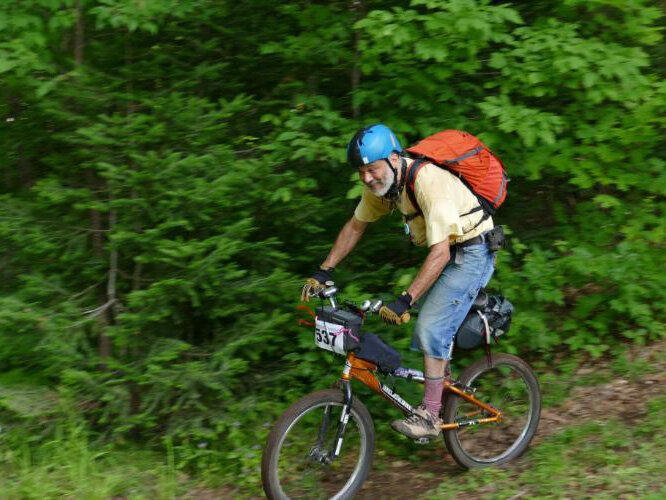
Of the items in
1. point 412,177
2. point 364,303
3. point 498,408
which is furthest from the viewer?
point 498,408

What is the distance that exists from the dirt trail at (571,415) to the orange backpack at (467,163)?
1896 millimetres

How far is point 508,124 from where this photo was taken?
5465 millimetres

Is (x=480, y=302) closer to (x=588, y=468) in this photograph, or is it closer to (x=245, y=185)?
(x=588, y=468)

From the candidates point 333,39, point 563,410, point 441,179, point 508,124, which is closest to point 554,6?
point 508,124

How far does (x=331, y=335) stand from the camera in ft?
15.4

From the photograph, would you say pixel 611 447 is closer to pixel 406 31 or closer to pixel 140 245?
pixel 406 31

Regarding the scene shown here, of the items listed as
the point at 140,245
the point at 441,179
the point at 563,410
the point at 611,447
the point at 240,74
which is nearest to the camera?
the point at 441,179

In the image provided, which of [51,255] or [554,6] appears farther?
[554,6]

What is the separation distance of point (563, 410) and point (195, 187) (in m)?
3.36

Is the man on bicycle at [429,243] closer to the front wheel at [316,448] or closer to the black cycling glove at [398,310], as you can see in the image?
the black cycling glove at [398,310]

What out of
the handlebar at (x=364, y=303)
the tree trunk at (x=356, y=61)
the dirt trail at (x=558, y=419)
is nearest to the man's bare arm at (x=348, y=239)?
the handlebar at (x=364, y=303)

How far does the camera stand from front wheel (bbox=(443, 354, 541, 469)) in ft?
17.2

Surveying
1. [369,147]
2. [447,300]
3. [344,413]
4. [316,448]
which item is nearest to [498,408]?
[447,300]

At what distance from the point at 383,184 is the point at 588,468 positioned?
2.33m
